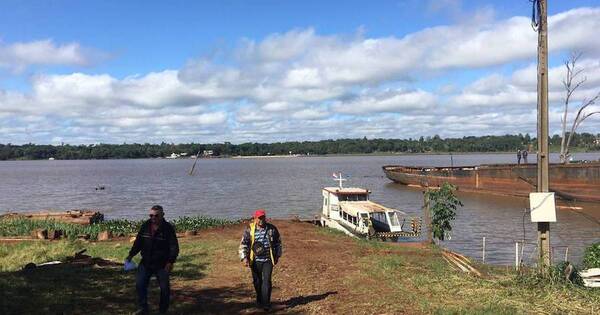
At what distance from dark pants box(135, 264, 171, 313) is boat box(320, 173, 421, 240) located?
14990 millimetres

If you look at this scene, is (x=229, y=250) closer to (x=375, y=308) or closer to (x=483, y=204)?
(x=375, y=308)

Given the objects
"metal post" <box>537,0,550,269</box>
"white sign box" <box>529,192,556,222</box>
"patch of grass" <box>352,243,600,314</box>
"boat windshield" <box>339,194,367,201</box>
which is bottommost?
"patch of grass" <box>352,243,600,314</box>

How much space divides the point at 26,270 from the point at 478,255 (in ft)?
53.4

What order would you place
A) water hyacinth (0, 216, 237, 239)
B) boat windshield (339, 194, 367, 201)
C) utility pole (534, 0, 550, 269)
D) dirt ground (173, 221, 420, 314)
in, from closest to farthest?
1. dirt ground (173, 221, 420, 314)
2. utility pole (534, 0, 550, 269)
3. water hyacinth (0, 216, 237, 239)
4. boat windshield (339, 194, 367, 201)

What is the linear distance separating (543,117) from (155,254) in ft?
24.8

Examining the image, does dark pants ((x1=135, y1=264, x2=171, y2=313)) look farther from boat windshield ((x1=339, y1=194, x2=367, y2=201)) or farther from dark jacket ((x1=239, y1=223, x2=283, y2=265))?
boat windshield ((x1=339, y1=194, x2=367, y2=201))

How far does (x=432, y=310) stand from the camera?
8.61m

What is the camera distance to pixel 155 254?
8.20 meters

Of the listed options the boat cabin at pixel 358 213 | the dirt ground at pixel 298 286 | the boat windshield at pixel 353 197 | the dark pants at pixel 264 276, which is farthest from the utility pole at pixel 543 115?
the boat windshield at pixel 353 197

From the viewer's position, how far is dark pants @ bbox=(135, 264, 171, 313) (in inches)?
320

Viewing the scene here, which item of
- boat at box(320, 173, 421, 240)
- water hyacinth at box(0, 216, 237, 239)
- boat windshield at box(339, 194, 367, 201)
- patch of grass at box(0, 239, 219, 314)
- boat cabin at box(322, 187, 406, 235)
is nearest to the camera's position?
patch of grass at box(0, 239, 219, 314)

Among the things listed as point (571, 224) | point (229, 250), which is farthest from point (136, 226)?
point (571, 224)

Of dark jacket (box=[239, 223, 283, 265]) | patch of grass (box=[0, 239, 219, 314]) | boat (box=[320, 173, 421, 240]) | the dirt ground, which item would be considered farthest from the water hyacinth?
dark jacket (box=[239, 223, 283, 265])

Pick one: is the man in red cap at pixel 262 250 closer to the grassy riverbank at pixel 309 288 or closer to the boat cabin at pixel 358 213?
the grassy riverbank at pixel 309 288
